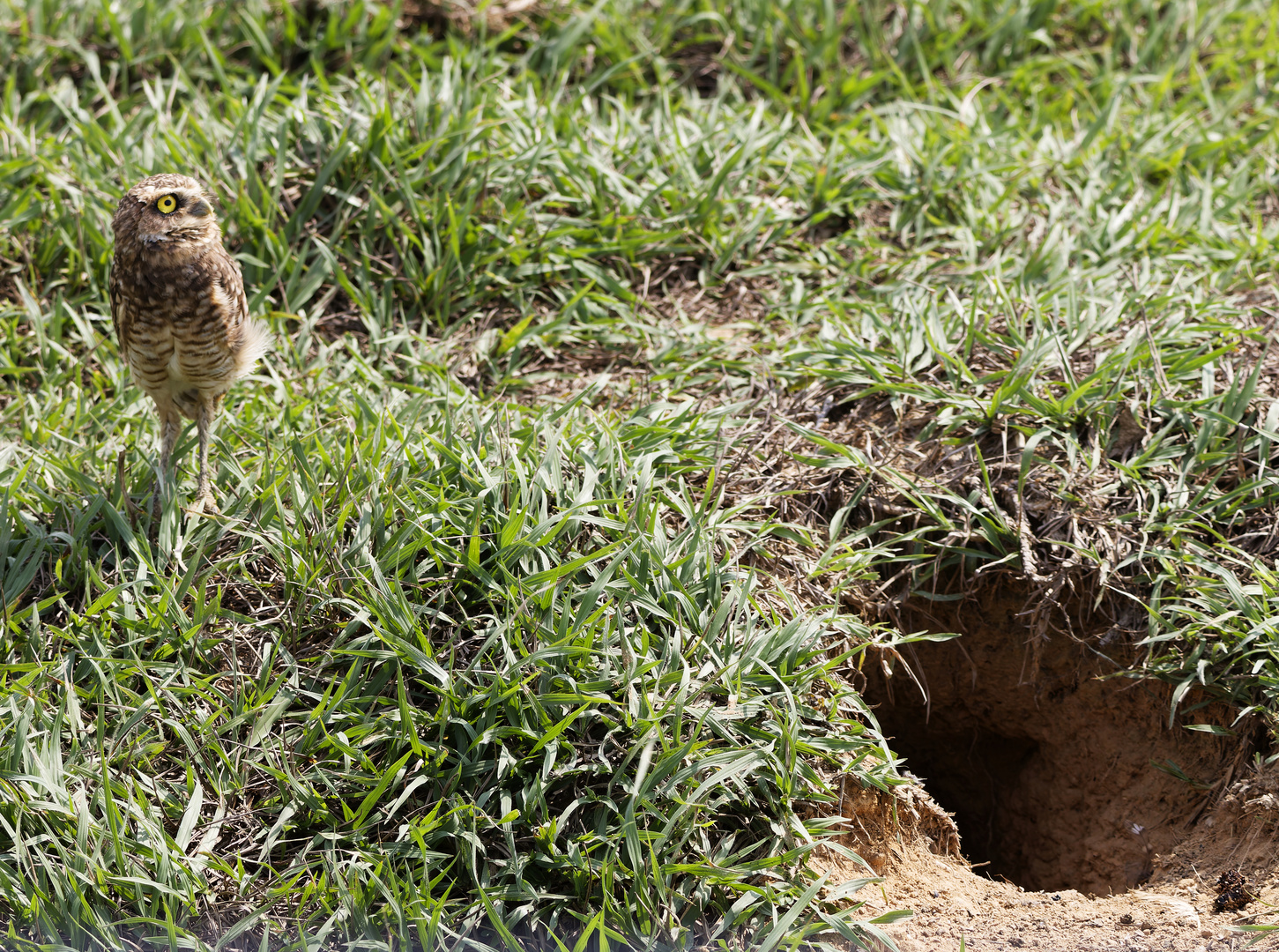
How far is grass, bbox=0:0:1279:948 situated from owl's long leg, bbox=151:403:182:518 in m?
0.08

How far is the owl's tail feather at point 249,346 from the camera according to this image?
296 centimetres

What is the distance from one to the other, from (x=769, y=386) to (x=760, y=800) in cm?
142

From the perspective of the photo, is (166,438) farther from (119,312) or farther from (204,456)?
(119,312)

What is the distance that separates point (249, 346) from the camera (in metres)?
2.98

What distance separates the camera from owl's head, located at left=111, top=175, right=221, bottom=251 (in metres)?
2.76

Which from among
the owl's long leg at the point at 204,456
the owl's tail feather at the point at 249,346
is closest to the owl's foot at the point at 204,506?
the owl's long leg at the point at 204,456

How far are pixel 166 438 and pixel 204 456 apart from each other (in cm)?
14

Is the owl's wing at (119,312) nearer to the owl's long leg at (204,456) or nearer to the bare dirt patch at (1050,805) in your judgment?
the owl's long leg at (204,456)

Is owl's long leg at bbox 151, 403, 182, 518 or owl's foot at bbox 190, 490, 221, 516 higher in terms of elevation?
owl's long leg at bbox 151, 403, 182, 518

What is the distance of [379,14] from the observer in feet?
14.8

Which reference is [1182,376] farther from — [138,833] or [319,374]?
[138,833]

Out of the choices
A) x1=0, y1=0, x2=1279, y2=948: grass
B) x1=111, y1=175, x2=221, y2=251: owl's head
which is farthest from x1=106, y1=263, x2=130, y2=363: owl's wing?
x1=0, y1=0, x2=1279, y2=948: grass

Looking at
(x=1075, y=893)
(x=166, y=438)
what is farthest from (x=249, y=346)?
(x=1075, y=893)

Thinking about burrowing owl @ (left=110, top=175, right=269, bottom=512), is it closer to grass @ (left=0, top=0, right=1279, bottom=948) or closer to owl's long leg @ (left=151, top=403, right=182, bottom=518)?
owl's long leg @ (left=151, top=403, right=182, bottom=518)
